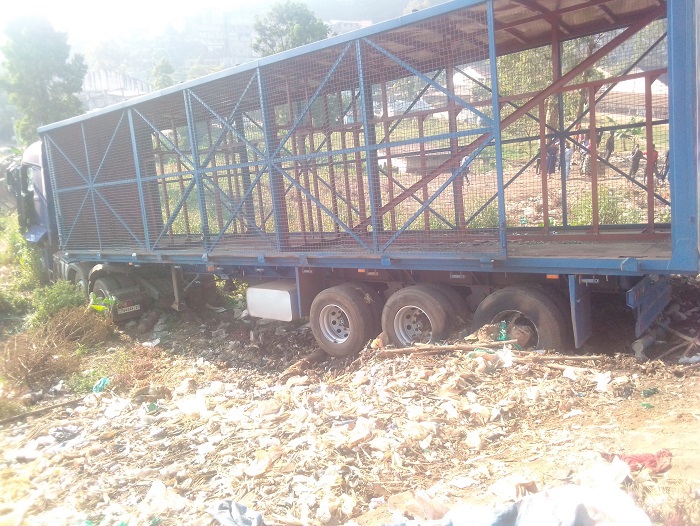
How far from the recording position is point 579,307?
5.27 m

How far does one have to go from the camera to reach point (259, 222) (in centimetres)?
855

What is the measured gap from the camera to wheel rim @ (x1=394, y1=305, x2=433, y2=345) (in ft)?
20.9

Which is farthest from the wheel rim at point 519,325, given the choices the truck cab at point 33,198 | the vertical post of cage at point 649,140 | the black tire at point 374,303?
the truck cab at point 33,198

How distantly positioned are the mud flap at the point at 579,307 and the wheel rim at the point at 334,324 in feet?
9.10

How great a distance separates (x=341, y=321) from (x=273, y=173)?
204cm

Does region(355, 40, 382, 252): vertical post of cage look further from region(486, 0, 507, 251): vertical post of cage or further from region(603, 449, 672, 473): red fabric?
region(603, 449, 672, 473): red fabric

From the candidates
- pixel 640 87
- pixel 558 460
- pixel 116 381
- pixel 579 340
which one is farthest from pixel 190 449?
pixel 640 87

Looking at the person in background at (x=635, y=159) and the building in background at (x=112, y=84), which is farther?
the building in background at (x=112, y=84)

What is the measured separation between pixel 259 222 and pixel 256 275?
89 cm

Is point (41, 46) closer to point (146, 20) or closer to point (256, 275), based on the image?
point (256, 275)

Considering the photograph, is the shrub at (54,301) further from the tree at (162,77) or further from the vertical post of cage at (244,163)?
the tree at (162,77)

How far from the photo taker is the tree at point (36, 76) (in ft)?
88.4

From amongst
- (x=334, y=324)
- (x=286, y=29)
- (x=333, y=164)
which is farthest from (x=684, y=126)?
(x=286, y=29)

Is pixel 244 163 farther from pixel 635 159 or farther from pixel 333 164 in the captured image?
pixel 635 159
